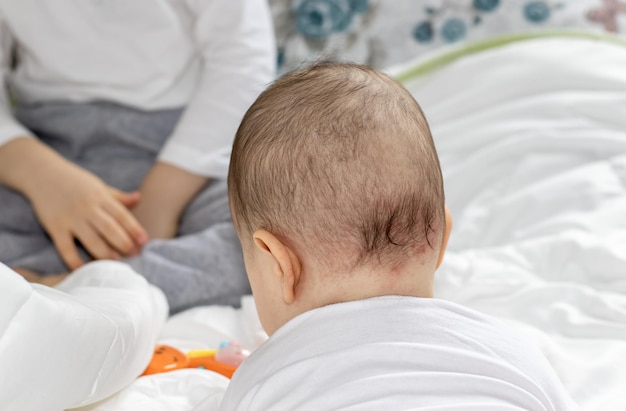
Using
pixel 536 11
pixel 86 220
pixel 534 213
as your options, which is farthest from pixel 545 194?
pixel 86 220

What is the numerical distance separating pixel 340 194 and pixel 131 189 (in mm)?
714

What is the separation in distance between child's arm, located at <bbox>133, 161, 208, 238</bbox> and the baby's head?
532 millimetres

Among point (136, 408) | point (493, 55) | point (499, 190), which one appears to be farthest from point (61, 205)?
point (493, 55)

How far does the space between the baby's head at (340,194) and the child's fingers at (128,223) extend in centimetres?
46

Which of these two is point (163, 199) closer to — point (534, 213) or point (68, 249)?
point (68, 249)

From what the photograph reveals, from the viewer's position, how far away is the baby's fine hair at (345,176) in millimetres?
664

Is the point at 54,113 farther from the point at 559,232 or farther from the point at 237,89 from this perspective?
the point at 559,232

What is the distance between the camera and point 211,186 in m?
1.28

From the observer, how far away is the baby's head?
666 millimetres

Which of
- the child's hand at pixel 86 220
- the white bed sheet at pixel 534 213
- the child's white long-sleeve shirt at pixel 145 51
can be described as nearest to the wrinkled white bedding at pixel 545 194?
the white bed sheet at pixel 534 213

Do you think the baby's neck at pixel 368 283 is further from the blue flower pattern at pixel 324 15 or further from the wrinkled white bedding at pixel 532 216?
the blue flower pattern at pixel 324 15

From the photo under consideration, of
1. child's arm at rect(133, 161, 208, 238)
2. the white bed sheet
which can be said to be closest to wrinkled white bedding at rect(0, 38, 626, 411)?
the white bed sheet

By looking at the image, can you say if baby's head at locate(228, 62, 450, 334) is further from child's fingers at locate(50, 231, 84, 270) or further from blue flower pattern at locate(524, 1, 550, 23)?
blue flower pattern at locate(524, 1, 550, 23)

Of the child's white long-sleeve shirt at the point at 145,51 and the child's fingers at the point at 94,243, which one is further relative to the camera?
the child's white long-sleeve shirt at the point at 145,51
